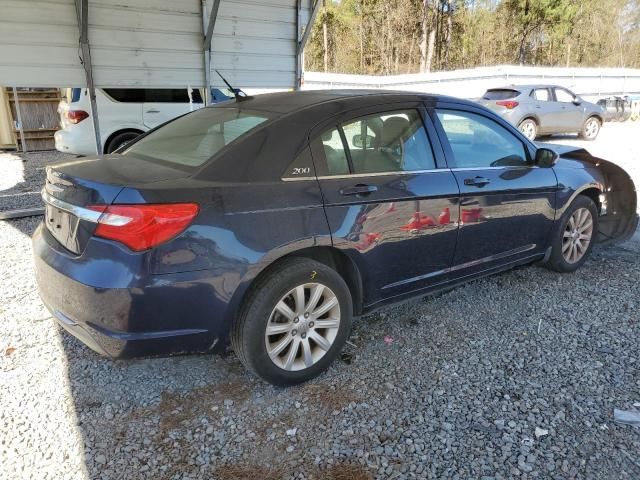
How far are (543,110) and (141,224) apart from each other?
45.7 feet

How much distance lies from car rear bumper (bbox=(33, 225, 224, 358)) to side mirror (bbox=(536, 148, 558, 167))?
2844 millimetres

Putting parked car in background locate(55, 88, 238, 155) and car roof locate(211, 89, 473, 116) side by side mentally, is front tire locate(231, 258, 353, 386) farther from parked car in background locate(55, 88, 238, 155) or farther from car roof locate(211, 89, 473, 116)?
parked car in background locate(55, 88, 238, 155)

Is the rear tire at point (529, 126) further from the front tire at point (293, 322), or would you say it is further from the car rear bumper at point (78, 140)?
the front tire at point (293, 322)

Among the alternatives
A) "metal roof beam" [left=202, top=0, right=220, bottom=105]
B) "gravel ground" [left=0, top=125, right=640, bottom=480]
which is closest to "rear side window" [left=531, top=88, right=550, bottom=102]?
"metal roof beam" [left=202, top=0, right=220, bottom=105]

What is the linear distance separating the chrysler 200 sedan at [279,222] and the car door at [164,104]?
230 inches

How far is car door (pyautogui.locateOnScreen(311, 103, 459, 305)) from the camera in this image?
110 inches

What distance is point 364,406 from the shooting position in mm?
2656

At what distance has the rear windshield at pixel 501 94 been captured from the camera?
13.4 metres

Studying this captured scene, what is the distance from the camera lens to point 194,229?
2320mm

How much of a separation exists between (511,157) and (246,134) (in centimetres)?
217

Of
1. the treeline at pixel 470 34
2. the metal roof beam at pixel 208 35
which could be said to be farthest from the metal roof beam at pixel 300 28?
the treeline at pixel 470 34

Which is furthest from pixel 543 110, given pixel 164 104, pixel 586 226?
pixel 586 226

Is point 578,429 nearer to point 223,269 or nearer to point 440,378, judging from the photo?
point 440,378

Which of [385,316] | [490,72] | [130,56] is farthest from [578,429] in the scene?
[490,72]
